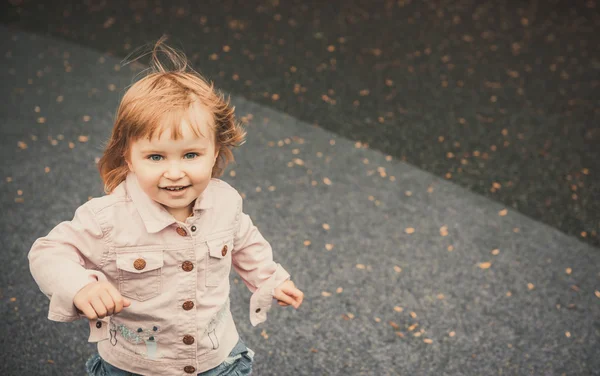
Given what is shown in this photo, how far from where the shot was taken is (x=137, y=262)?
1280 millimetres

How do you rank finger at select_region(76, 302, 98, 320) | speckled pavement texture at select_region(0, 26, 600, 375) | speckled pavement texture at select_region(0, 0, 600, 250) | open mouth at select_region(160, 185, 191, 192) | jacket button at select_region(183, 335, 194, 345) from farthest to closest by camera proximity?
1. speckled pavement texture at select_region(0, 0, 600, 250)
2. speckled pavement texture at select_region(0, 26, 600, 375)
3. jacket button at select_region(183, 335, 194, 345)
4. open mouth at select_region(160, 185, 191, 192)
5. finger at select_region(76, 302, 98, 320)

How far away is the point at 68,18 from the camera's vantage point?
13.8 ft

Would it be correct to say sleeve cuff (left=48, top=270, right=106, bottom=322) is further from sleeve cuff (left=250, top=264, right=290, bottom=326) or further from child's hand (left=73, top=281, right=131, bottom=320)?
sleeve cuff (left=250, top=264, right=290, bottom=326)

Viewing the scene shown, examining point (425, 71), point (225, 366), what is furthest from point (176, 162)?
point (425, 71)

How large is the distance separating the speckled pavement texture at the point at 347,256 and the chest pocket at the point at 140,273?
0.82 metres

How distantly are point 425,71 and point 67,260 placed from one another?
323cm

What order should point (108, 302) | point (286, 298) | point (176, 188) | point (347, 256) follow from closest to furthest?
point (108, 302), point (176, 188), point (286, 298), point (347, 256)

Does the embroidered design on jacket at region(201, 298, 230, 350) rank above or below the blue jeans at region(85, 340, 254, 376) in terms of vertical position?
above

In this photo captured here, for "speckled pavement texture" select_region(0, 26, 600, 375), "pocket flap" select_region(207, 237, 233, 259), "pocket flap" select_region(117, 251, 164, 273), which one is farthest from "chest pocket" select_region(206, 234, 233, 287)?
"speckled pavement texture" select_region(0, 26, 600, 375)

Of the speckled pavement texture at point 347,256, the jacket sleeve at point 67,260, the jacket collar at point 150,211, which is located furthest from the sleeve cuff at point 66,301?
the speckled pavement texture at point 347,256

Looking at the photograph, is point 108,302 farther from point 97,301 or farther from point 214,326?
point 214,326

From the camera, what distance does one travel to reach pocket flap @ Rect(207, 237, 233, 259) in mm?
1336

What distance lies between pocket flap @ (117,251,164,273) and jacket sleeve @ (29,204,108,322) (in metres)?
0.04

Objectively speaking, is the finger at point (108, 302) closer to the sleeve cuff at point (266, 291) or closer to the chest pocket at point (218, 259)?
the chest pocket at point (218, 259)
